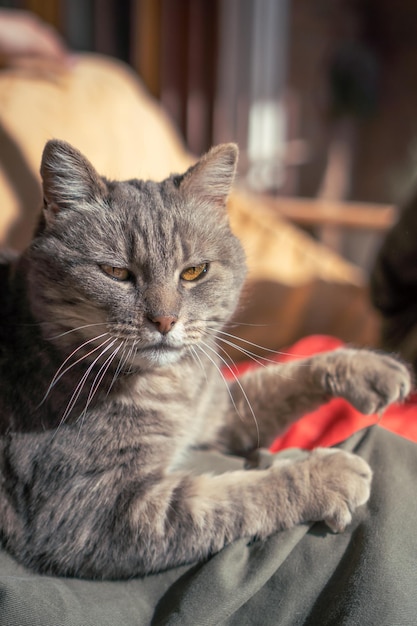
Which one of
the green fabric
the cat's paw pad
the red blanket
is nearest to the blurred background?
the red blanket

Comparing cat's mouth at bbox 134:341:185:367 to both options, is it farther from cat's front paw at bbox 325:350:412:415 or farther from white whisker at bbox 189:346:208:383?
cat's front paw at bbox 325:350:412:415

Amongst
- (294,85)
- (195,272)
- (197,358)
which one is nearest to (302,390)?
(197,358)

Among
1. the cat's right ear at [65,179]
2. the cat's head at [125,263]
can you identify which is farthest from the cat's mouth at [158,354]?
the cat's right ear at [65,179]

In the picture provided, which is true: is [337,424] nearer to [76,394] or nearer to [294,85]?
[76,394]

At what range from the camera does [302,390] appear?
1.09 m

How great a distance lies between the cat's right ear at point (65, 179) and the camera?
84 centimetres

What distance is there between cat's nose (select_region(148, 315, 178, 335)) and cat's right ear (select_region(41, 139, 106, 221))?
0.22 m

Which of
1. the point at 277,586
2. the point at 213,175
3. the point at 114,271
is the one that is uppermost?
the point at 213,175

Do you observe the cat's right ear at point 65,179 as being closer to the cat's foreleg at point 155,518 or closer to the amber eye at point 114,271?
the amber eye at point 114,271

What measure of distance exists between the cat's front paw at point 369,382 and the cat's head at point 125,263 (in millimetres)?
259

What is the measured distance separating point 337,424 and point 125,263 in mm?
532

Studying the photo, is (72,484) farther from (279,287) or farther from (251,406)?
(279,287)

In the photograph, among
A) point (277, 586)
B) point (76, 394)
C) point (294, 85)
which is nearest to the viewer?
Answer: point (277, 586)

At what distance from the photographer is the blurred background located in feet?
9.36
